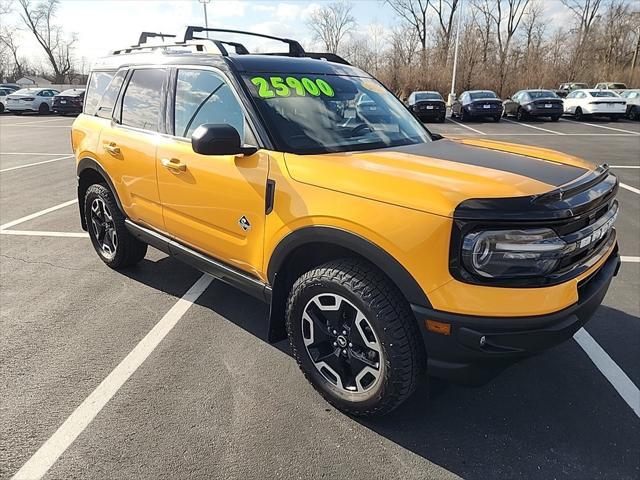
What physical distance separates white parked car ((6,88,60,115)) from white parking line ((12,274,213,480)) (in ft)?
97.4

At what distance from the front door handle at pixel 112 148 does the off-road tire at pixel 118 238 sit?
41 centimetres

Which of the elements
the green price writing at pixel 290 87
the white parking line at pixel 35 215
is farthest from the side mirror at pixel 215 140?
the white parking line at pixel 35 215

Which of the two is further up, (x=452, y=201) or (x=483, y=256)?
(x=452, y=201)

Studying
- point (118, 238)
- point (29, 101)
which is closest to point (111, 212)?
point (118, 238)

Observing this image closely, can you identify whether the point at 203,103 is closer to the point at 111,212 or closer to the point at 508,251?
the point at 111,212

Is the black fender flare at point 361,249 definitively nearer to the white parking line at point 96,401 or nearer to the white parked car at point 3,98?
the white parking line at point 96,401

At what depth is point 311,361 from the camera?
2707 mm

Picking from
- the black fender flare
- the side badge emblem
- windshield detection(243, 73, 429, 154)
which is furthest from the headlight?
the side badge emblem

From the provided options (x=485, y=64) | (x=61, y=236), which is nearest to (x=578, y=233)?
(x=61, y=236)

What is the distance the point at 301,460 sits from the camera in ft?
7.58

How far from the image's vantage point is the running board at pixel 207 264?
293cm

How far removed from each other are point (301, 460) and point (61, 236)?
15.1ft

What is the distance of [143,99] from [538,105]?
23.0m

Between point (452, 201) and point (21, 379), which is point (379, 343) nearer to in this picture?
point (452, 201)
